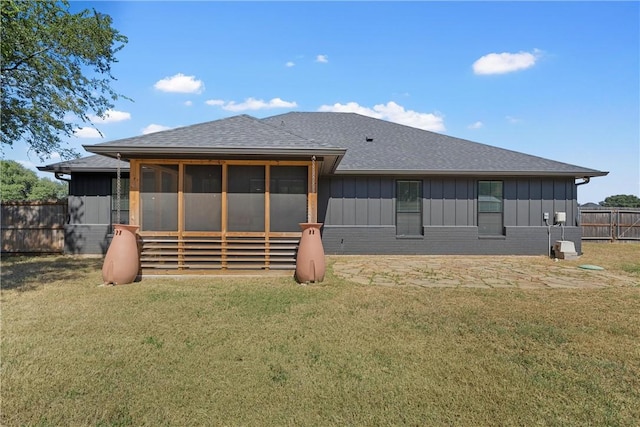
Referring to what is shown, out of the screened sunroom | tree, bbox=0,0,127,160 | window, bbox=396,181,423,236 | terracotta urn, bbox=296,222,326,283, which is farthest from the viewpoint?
window, bbox=396,181,423,236

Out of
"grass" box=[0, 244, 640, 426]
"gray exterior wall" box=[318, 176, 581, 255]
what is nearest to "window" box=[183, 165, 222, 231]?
"grass" box=[0, 244, 640, 426]

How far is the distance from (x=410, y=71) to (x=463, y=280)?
27.8 feet

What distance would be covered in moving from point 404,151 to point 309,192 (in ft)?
19.7

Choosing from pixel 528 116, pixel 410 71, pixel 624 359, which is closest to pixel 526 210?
pixel 528 116

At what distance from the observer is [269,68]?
11367mm

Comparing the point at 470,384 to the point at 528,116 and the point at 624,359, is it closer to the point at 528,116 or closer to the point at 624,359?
the point at 624,359

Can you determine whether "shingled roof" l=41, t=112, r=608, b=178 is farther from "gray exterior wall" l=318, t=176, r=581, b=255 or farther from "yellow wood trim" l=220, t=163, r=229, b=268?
"gray exterior wall" l=318, t=176, r=581, b=255

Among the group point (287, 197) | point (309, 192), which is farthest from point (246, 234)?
point (309, 192)

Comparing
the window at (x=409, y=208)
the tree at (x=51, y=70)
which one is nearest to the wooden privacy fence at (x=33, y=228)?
the tree at (x=51, y=70)

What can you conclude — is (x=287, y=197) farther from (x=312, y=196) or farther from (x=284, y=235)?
(x=284, y=235)

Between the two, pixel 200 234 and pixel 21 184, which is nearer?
pixel 200 234

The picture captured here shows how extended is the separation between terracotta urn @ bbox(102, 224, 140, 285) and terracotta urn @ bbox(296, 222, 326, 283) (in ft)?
10.4

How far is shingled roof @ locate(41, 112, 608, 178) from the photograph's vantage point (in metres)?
6.16

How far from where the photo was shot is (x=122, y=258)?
5.80 meters
